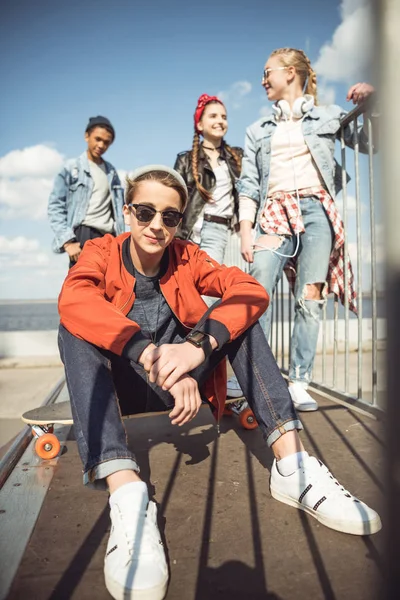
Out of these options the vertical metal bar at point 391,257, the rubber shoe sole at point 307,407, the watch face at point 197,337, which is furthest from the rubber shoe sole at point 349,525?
the rubber shoe sole at point 307,407

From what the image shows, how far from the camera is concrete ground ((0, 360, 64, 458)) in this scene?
6574mm

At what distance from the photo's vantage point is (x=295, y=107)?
9.08 ft

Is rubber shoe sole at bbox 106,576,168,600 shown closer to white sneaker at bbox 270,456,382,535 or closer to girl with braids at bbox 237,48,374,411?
white sneaker at bbox 270,456,382,535

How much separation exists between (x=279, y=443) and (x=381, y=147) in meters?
1.31

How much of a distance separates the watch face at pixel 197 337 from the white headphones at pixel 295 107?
1854 mm

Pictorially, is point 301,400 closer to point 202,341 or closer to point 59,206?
point 202,341

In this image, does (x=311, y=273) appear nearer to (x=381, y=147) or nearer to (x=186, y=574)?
(x=186, y=574)

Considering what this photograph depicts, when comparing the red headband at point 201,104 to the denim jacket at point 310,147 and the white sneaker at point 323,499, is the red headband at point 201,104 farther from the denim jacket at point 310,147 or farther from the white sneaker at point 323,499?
the white sneaker at point 323,499

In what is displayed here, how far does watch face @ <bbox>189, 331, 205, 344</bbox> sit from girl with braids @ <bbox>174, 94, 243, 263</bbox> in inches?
65.0

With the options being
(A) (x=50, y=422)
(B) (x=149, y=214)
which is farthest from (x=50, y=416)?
(B) (x=149, y=214)

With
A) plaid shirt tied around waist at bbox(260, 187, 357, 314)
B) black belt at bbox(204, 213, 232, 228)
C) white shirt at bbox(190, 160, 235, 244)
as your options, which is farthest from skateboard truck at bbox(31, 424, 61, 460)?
black belt at bbox(204, 213, 232, 228)

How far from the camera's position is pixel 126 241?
202cm

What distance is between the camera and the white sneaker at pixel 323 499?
130cm

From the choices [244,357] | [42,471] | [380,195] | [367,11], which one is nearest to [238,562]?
Result: [244,357]
